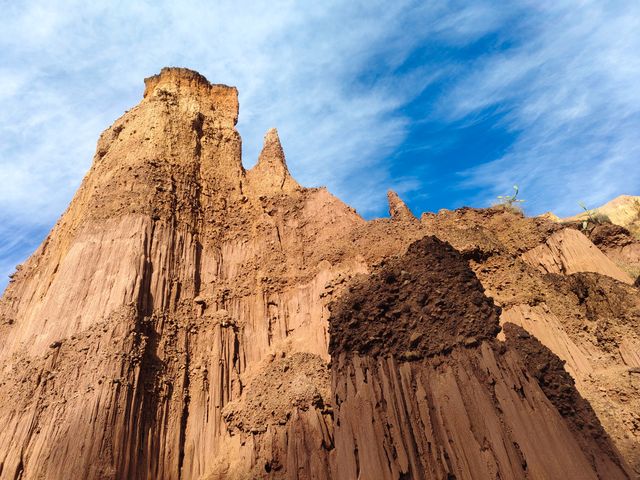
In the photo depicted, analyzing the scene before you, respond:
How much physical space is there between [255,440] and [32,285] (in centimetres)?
1520

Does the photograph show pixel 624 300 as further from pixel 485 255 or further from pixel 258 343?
pixel 258 343

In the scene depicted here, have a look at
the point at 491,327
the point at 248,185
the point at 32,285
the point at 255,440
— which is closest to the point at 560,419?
the point at 491,327

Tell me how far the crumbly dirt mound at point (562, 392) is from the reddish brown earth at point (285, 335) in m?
0.05

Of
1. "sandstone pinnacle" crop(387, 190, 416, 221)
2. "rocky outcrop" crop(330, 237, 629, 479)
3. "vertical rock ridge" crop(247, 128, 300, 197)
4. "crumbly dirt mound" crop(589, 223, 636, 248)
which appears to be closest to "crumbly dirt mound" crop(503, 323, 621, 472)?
"rocky outcrop" crop(330, 237, 629, 479)

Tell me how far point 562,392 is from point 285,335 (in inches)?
438

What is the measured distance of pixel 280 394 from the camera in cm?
1457

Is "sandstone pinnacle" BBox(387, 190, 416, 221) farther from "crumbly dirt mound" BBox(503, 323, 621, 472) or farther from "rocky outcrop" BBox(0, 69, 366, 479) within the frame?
"crumbly dirt mound" BBox(503, 323, 621, 472)

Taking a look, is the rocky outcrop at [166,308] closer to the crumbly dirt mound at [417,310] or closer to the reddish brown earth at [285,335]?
the reddish brown earth at [285,335]

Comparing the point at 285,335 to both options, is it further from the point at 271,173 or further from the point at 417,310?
the point at 271,173

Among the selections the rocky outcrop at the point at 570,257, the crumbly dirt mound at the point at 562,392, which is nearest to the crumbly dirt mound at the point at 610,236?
the rocky outcrop at the point at 570,257

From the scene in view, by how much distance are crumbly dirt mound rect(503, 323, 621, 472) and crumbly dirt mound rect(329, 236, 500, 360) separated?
95 centimetres

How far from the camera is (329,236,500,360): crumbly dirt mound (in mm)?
10673

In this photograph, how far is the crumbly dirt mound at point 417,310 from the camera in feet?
35.0

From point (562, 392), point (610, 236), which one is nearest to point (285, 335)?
point (562, 392)
